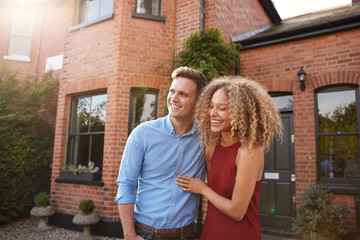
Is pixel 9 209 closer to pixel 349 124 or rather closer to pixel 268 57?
pixel 268 57

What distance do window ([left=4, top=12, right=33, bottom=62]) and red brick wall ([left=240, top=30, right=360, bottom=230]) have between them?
8.13m

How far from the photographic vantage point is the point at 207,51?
554 cm

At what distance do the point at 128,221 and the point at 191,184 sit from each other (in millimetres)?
477

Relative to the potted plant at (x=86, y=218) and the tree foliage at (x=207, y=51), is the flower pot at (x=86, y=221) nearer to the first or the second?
the potted plant at (x=86, y=218)

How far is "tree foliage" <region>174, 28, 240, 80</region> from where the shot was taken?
552 centimetres

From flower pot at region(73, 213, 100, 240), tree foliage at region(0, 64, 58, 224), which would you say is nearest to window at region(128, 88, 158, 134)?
flower pot at region(73, 213, 100, 240)

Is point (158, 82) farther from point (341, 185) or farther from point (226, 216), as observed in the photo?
point (226, 216)

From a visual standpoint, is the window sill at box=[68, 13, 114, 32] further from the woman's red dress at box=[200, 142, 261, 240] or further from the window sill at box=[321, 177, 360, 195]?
the window sill at box=[321, 177, 360, 195]

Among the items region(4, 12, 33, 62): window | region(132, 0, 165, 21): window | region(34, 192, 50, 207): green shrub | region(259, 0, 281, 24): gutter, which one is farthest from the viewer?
region(4, 12, 33, 62): window

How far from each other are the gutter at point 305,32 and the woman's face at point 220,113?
4.82m

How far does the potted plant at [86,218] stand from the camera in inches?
208

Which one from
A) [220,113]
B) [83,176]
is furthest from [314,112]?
[83,176]

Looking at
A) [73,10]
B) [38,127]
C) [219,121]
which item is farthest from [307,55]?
[38,127]

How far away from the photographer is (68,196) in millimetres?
6238
